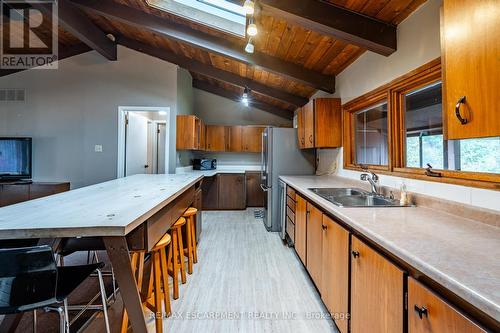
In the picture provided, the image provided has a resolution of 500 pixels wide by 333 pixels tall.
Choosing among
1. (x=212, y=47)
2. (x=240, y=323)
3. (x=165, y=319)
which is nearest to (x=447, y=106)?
(x=240, y=323)

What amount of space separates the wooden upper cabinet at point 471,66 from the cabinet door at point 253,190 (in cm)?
486

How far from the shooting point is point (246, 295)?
6.93 ft

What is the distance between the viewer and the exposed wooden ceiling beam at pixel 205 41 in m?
3.18

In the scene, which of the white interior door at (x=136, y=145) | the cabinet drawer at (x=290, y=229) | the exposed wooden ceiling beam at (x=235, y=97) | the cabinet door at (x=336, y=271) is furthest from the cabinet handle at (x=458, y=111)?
the exposed wooden ceiling beam at (x=235, y=97)

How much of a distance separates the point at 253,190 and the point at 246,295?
12.2ft

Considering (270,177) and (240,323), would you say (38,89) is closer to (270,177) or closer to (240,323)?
(270,177)

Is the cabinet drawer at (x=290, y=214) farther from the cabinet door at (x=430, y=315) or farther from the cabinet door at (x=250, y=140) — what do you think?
the cabinet door at (x=250, y=140)

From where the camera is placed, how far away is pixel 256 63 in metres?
3.18

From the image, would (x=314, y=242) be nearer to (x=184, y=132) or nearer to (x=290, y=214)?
(x=290, y=214)

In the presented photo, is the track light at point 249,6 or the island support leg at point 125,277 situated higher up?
the track light at point 249,6

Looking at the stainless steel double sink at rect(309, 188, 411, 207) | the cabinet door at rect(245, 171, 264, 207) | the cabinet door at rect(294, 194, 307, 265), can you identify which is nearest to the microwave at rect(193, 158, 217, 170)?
the cabinet door at rect(245, 171, 264, 207)

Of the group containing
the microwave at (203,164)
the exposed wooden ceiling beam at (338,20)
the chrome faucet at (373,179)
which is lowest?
the chrome faucet at (373,179)

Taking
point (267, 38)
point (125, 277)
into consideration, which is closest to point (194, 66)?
point (267, 38)

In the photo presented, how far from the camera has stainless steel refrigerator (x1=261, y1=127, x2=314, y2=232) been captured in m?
3.92
